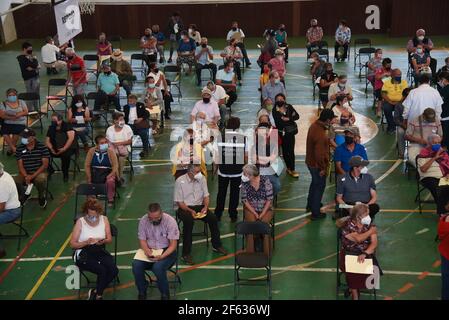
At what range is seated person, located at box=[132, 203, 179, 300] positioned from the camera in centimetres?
986

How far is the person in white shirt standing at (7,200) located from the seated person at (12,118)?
13.4 feet

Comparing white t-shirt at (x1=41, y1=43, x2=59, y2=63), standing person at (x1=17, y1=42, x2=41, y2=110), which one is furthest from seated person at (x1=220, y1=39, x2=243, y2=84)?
standing person at (x1=17, y1=42, x2=41, y2=110)

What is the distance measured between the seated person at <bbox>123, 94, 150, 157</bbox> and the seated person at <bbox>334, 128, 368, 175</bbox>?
15.8 feet

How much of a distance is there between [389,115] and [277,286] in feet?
23.4

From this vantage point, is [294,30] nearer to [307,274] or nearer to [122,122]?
[122,122]

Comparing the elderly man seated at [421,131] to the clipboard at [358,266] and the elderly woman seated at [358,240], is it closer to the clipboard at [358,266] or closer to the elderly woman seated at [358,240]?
the elderly woman seated at [358,240]

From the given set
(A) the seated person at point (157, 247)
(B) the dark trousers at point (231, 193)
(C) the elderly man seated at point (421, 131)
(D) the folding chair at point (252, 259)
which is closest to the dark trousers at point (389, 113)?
(C) the elderly man seated at point (421, 131)

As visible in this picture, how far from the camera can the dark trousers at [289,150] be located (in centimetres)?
1393

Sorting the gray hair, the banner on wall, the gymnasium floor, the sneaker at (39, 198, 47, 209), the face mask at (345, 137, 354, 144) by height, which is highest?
the banner on wall

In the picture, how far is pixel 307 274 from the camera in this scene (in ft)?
34.9

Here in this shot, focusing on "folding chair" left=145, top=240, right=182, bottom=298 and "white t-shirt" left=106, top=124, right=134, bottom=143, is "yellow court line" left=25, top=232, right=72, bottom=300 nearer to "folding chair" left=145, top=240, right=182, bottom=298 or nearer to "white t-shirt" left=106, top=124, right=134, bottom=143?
"folding chair" left=145, top=240, right=182, bottom=298

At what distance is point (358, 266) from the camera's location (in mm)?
9594

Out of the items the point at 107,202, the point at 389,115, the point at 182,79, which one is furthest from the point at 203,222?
the point at 182,79

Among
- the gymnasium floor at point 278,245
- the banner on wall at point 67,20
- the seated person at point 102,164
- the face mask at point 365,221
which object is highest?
the banner on wall at point 67,20
